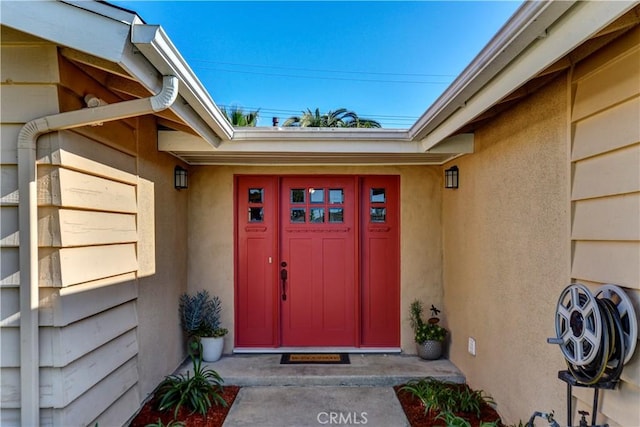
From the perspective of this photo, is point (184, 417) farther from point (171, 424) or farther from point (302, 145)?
point (302, 145)

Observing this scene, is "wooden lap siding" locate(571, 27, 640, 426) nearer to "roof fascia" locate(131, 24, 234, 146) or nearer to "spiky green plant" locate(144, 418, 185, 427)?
"roof fascia" locate(131, 24, 234, 146)

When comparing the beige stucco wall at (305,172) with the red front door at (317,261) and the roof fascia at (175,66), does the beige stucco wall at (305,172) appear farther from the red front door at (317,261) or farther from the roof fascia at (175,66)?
the roof fascia at (175,66)

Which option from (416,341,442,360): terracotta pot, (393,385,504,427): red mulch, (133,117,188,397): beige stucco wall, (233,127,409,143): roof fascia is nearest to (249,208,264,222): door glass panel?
(133,117,188,397): beige stucco wall

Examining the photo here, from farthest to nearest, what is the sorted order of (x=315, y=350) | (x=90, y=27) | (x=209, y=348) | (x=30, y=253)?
(x=315, y=350), (x=209, y=348), (x=30, y=253), (x=90, y=27)

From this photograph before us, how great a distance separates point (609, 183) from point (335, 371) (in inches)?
114

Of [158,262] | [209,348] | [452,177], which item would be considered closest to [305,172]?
[452,177]

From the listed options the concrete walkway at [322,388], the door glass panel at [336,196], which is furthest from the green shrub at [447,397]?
the door glass panel at [336,196]

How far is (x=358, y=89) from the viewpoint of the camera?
11.7 m

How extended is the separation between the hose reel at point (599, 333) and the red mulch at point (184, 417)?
2.50 m

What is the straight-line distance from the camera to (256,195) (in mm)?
4301

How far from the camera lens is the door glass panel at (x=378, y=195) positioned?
14.2ft

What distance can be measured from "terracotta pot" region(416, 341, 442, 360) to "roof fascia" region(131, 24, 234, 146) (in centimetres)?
311

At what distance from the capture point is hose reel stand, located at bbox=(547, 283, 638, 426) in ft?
4.83

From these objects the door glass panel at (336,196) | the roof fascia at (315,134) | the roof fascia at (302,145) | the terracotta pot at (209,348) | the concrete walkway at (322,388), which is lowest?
the concrete walkway at (322,388)
